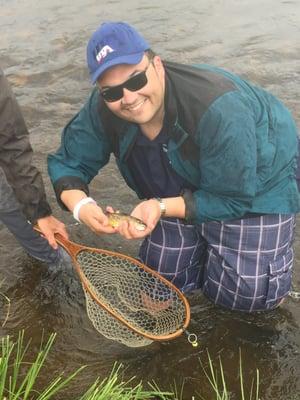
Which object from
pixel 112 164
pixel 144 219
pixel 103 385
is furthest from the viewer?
pixel 112 164

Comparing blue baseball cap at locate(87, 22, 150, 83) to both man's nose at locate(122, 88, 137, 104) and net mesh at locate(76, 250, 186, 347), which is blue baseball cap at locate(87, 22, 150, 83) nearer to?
man's nose at locate(122, 88, 137, 104)

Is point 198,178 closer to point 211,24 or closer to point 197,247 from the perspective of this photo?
point 197,247

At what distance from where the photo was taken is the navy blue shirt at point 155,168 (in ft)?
11.5

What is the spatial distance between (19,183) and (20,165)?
15cm

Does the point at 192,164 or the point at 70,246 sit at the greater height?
the point at 192,164

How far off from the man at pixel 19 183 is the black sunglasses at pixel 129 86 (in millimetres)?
788

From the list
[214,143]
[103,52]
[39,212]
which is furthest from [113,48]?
[39,212]

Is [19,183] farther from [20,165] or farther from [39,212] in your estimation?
[39,212]

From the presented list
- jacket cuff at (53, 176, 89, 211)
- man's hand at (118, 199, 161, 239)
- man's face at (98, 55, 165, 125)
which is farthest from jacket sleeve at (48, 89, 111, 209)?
man's hand at (118, 199, 161, 239)

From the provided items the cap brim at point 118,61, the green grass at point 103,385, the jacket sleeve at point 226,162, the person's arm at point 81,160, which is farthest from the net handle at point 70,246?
the cap brim at point 118,61

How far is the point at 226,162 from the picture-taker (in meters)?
3.20

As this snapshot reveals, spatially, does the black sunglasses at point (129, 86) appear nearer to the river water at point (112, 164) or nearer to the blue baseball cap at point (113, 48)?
the blue baseball cap at point (113, 48)

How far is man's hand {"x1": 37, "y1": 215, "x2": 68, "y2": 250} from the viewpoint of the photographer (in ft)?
12.5

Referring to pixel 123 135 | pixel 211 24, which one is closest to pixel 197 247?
pixel 123 135
